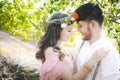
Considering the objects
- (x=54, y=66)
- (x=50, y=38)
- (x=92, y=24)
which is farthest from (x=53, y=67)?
(x=92, y=24)

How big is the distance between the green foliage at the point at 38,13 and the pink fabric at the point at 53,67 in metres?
5.07

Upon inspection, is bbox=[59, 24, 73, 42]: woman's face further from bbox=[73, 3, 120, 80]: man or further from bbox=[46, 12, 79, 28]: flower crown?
bbox=[73, 3, 120, 80]: man

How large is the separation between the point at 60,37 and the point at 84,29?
44cm

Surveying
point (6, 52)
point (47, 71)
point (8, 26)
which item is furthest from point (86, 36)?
point (6, 52)

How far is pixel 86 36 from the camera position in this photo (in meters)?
3.77

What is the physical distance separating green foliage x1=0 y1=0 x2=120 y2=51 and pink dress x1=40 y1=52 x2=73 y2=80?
16.6 ft

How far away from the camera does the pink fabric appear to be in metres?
3.84

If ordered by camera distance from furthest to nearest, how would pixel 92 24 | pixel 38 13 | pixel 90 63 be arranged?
pixel 38 13 → pixel 92 24 → pixel 90 63

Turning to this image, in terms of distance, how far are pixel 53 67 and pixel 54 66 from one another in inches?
0.7

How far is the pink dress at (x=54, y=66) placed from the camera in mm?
3838

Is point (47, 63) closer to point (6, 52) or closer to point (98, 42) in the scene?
point (98, 42)

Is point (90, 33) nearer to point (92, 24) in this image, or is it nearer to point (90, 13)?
point (92, 24)

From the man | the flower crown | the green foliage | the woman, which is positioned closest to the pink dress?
the woman

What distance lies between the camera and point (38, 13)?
9742mm
